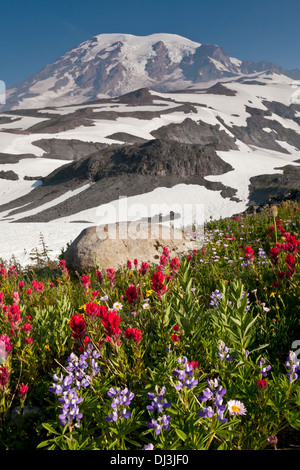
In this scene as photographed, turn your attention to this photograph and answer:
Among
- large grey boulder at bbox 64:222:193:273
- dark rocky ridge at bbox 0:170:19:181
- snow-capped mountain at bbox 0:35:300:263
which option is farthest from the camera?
dark rocky ridge at bbox 0:170:19:181

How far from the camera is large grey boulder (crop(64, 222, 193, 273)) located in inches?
323

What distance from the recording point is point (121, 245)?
857 cm

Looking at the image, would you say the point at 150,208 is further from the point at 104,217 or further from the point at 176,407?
the point at 176,407

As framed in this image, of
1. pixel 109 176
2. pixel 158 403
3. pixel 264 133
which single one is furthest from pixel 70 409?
pixel 264 133

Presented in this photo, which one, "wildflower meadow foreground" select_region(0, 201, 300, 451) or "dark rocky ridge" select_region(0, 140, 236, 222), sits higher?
"dark rocky ridge" select_region(0, 140, 236, 222)

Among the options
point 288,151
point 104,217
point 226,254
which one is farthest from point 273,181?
point 288,151

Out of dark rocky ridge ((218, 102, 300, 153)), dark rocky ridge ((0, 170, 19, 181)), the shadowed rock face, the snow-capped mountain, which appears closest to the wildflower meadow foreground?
the snow-capped mountain

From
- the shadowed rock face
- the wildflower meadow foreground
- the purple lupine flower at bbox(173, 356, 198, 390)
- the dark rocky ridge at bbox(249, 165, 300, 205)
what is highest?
the shadowed rock face

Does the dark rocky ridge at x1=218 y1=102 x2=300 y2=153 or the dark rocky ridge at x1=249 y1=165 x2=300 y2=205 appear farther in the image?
the dark rocky ridge at x1=218 y1=102 x2=300 y2=153

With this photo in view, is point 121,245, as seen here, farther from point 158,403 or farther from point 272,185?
point 272,185

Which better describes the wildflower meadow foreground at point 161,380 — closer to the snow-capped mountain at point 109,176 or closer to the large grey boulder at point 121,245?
the snow-capped mountain at point 109,176

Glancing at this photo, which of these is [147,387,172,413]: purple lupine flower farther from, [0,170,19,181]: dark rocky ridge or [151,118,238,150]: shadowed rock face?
[151,118,238,150]: shadowed rock face

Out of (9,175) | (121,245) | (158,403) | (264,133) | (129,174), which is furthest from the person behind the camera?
(264,133)

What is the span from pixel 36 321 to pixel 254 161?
167ft
